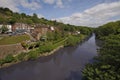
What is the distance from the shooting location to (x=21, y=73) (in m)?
22.8

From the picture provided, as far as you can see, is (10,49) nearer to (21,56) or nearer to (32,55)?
(21,56)

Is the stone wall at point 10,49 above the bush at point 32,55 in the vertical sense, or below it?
above

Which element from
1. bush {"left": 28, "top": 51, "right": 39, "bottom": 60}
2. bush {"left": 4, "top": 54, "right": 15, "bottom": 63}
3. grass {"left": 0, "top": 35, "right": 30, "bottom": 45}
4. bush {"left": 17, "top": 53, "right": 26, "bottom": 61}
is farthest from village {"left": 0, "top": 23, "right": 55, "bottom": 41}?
bush {"left": 4, "top": 54, "right": 15, "bottom": 63}

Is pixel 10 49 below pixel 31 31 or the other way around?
below

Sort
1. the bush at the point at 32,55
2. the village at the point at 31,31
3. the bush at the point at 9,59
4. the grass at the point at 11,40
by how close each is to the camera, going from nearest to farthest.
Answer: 1. the bush at the point at 9,59
2. the bush at the point at 32,55
3. the grass at the point at 11,40
4. the village at the point at 31,31

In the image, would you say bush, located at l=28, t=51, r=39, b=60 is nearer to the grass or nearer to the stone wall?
the stone wall

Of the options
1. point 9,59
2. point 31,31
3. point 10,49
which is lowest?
point 9,59

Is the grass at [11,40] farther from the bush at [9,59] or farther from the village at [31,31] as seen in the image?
the bush at [9,59]

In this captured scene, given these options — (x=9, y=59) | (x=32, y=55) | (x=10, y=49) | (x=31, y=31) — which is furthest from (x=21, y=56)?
(x=31, y=31)

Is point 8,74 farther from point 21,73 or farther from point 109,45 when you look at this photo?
point 109,45

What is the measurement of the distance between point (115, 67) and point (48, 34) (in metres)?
36.3

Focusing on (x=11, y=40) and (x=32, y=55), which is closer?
(x=32, y=55)

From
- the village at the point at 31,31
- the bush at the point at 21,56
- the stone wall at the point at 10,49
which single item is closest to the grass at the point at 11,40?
the stone wall at the point at 10,49

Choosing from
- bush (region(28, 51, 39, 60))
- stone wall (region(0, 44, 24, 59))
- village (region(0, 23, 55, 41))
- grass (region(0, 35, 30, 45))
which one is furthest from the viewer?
village (region(0, 23, 55, 41))
